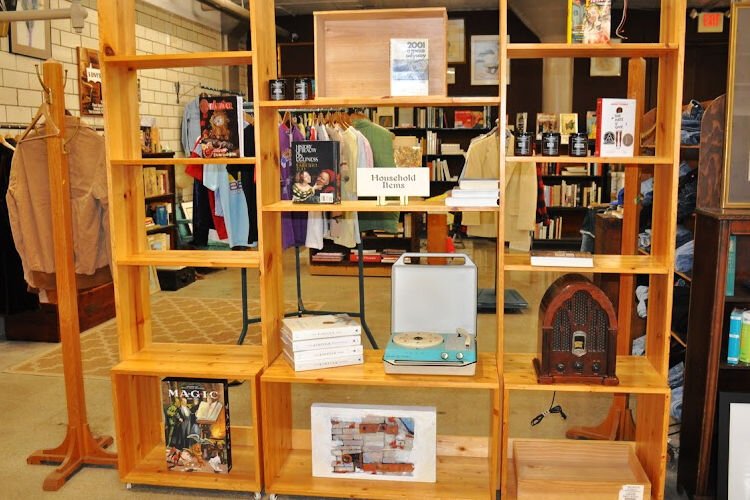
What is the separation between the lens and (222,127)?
110 inches

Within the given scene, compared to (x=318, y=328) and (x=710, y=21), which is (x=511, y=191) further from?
(x=710, y=21)

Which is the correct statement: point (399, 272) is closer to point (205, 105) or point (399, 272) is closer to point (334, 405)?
point (334, 405)

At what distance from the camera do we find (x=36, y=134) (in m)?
3.31

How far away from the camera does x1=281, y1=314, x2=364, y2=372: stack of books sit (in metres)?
2.69

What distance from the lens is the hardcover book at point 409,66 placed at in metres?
2.59

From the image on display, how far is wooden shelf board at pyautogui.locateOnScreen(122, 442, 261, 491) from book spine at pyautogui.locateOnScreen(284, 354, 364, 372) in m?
0.50

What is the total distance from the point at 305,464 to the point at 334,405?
344 mm

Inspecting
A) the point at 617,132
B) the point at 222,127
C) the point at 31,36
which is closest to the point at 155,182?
the point at 31,36

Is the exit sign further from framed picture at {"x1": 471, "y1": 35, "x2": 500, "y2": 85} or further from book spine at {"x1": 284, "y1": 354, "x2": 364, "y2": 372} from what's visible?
book spine at {"x1": 284, "y1": 354, "x2": 364, "y2": 372}

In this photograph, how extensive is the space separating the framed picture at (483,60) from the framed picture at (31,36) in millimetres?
5773

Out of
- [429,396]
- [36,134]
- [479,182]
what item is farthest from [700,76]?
[36,134]

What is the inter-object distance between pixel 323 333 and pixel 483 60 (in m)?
7.68

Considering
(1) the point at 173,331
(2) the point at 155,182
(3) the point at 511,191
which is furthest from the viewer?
(2) the point at 155,182

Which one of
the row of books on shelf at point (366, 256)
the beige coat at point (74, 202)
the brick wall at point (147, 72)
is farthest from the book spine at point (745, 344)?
the brick wall at point (147, 72)
